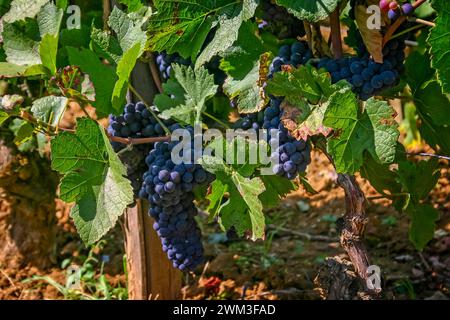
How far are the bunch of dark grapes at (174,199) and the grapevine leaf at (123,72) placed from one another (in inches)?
6.7

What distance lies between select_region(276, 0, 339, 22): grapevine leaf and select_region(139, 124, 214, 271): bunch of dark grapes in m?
0.45

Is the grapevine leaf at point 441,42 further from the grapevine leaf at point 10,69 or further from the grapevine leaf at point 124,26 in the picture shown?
the grapevine leaf at point 10,69

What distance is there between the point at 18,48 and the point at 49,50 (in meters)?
0.17

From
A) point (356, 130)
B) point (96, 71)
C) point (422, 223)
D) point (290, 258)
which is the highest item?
point (96, 71)

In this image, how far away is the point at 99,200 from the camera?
5.35 feet

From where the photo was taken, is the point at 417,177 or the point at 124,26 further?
the point at 417,177

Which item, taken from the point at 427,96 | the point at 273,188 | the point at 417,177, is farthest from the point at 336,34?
the point at 417,177

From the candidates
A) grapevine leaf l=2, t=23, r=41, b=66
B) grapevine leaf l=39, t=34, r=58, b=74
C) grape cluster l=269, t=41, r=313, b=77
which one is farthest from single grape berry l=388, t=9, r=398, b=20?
grapevine leaf l=2, t=23, r=41, b=66

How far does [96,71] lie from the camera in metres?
1.75

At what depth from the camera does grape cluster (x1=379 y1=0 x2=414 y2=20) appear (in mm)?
1512

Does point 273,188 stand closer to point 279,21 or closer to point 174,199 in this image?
point 174,199
